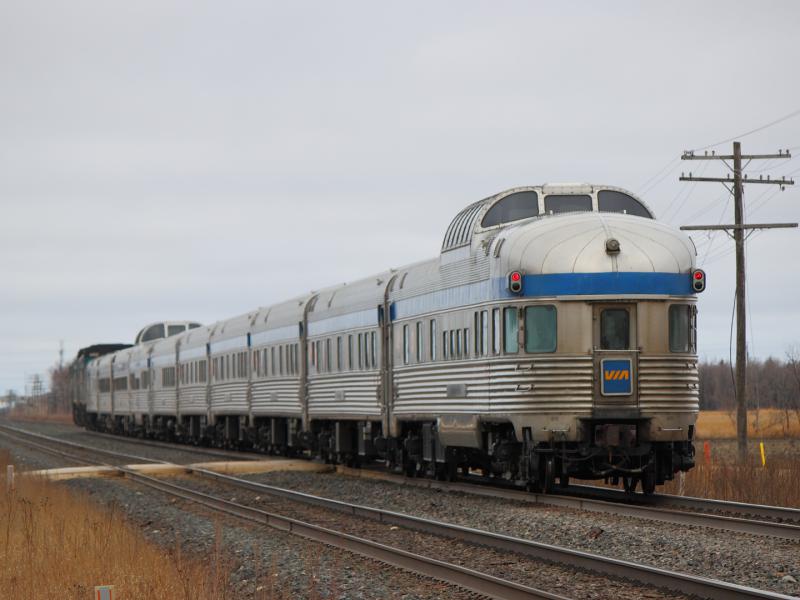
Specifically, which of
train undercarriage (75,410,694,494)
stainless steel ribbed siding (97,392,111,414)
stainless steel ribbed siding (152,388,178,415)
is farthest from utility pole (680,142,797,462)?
stainless steel ribbed siding (97,392,111,414)

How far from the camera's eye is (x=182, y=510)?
19.1 metres

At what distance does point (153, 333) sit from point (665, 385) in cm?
4480

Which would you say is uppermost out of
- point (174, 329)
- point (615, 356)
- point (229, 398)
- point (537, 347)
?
point (174, 329)

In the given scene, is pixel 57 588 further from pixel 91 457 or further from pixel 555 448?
pixel 91 457

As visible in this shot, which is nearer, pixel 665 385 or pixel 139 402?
pixel 665 385

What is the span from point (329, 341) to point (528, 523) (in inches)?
521

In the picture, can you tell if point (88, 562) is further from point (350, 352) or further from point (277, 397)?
point (277, 397)

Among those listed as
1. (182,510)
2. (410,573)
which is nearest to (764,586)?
(410,573)

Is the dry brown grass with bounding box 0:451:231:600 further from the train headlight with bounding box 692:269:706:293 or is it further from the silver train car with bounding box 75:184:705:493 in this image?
the train headlight with bounding box 692:269:706:293

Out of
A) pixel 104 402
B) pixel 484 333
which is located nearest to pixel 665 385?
pixel 484 333

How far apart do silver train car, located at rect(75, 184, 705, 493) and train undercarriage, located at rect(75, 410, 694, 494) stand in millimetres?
33

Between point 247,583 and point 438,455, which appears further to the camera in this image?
point 438,455

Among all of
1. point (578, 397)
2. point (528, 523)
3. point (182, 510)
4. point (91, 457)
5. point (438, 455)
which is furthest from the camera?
point (91, 457)

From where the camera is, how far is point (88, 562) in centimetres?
1215
